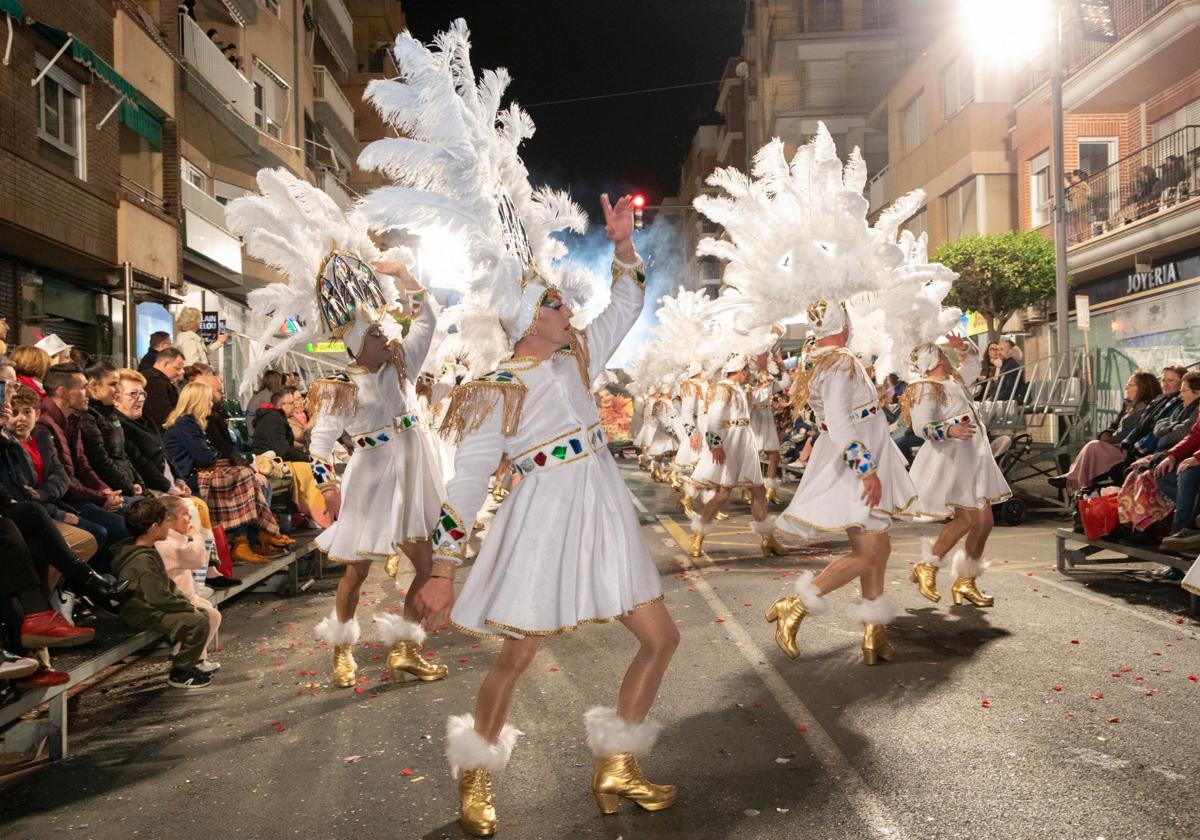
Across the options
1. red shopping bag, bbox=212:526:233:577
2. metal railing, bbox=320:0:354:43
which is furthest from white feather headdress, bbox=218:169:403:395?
metal railing, bbox=320:0:354:43

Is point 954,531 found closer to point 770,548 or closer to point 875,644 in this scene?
point 875,644

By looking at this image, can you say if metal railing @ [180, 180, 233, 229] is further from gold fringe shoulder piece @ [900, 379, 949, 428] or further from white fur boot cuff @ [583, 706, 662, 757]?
white fur boot cuff @ [583, 706, 662, 757]

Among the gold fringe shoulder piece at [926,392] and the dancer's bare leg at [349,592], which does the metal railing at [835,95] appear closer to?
the gold fringe shoulder piece at [926,392]

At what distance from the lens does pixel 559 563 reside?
13.6ft

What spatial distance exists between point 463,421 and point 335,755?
1.90 m

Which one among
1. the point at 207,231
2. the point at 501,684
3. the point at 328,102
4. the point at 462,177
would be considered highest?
the point at 328,102

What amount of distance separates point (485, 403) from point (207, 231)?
63.0 feet

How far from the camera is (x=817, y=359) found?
262 inches

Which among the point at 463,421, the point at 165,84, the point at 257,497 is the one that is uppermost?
the point at 165,84

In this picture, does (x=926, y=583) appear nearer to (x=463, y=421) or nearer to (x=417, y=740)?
(x=417, y=740)

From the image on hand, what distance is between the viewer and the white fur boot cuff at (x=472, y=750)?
413 cm

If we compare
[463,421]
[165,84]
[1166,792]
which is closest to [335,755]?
[463,421]

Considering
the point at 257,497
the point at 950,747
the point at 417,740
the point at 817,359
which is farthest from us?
the point at 257,497

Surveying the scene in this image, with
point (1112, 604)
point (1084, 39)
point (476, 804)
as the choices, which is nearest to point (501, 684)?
point (476, 804)
